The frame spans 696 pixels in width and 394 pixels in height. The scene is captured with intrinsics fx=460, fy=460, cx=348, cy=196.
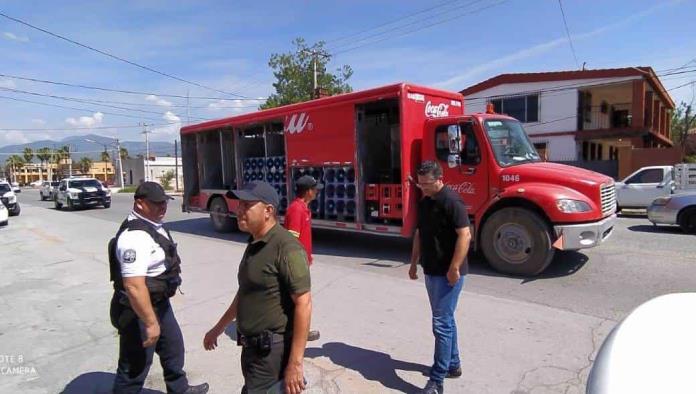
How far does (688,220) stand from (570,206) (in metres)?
5.33

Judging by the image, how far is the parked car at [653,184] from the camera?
12.9 m

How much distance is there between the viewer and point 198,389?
336 cm

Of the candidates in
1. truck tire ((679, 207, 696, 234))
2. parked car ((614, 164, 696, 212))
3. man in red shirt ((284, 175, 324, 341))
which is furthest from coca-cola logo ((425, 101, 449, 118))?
parked car ((614, 164, 696, 212))

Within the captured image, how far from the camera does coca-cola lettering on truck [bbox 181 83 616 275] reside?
6.45 m

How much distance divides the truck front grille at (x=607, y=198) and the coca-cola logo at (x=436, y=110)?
293cm

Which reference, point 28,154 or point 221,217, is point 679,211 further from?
point 28,154

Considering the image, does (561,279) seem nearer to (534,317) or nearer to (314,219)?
(534,317)

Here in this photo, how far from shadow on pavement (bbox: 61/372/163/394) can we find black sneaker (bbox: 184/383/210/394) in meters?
0.31

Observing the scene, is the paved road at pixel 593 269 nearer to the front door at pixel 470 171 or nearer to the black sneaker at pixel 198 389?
the front door at pixel 470 171

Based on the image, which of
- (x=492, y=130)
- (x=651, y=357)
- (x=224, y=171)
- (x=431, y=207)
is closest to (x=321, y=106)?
(x=492, y=130)

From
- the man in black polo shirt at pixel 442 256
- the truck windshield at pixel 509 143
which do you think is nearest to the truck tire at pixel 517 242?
the truck windshield at pixel 509 143

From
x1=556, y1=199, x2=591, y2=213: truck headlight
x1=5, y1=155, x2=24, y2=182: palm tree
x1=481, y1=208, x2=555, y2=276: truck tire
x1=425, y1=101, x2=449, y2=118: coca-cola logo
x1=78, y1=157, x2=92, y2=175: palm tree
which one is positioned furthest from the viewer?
x1=5, y1=155, x2=24, y2=182: palm tree

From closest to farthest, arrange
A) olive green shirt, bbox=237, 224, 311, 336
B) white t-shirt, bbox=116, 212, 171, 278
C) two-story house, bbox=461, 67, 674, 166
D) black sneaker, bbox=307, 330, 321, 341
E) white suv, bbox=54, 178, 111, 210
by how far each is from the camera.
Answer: olive green shirt, bbox=237, 224, 311, 336 → white t-shirt, bbox=116, 212, 171, 278 → black sneaker, bbox=307, 330, 321, 341 → white suv, bbox=54, 178, 111, 210 → two-story house, bbox=461, 67, 674, 166

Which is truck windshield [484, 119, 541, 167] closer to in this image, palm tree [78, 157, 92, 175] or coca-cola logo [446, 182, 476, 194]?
coca-cola logo [446, 182, 476, 194]
